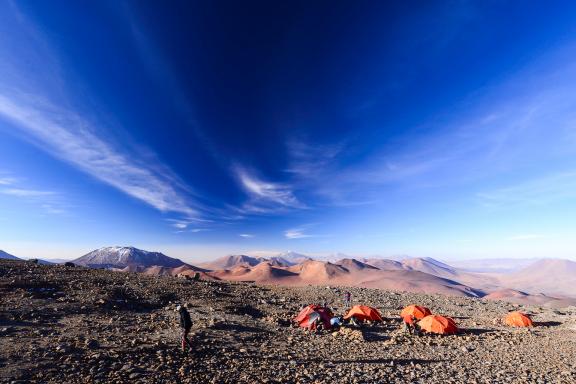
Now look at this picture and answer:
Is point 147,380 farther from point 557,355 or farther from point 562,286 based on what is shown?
point 562,286

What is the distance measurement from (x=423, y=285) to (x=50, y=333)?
80292 millimetres

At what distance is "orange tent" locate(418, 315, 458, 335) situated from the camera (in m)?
18.9

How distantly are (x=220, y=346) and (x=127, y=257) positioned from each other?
159 meters

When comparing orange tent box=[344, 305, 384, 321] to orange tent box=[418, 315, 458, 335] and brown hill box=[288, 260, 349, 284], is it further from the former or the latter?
brown hill box=[288, 260, 349, 284]

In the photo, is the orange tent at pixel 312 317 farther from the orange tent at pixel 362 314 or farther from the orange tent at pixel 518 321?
the orange tent at pixel 518 321

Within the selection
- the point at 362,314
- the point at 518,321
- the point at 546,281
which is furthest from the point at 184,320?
the point at 546,281

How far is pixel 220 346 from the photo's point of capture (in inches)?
525

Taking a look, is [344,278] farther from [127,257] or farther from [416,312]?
[127,257]

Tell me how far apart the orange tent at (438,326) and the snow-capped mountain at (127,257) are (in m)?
142

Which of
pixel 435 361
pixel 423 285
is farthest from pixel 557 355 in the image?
pixel 423 285

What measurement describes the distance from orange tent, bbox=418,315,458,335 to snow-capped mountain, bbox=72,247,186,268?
142 meters

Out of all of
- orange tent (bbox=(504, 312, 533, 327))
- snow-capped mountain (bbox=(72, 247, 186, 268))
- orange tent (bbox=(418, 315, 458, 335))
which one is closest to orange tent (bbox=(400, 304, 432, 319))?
orange tent (bbox=(418, 315, 458, 335))

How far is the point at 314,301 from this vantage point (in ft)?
107

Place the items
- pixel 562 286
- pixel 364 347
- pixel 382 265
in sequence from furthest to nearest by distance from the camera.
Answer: pixel 382 265
pixel 562 286
pixel 364 347
